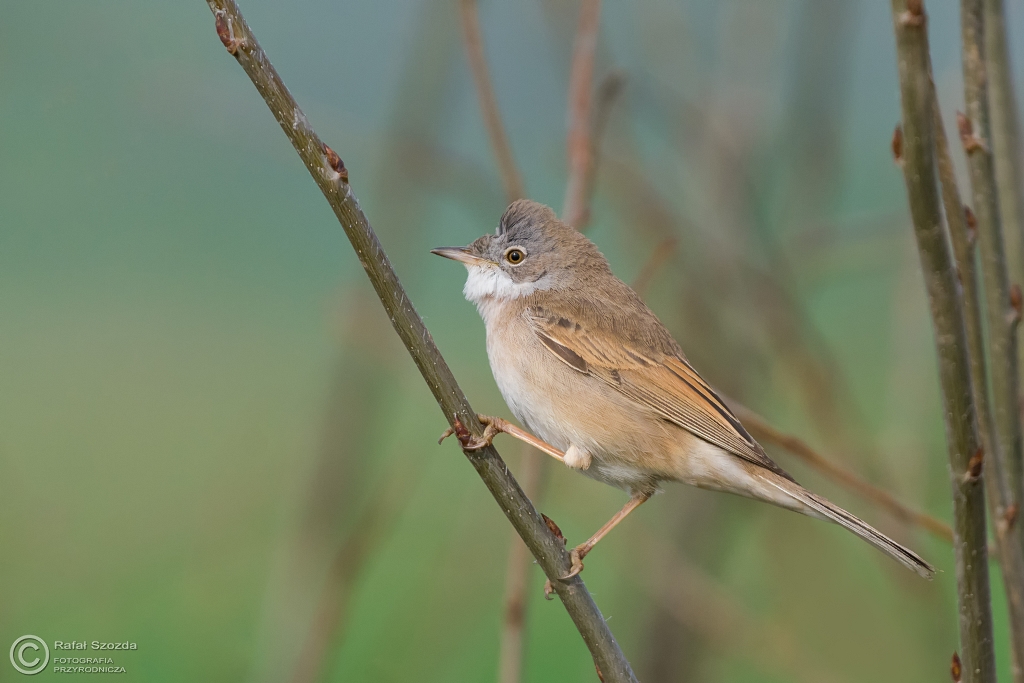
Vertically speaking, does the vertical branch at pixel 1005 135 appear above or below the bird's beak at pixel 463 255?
above

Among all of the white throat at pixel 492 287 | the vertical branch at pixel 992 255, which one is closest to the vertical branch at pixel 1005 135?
the vertical branch at pixel 992 255

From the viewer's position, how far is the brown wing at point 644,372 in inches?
154

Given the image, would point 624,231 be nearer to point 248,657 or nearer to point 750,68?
point 750,68

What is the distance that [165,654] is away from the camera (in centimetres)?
532

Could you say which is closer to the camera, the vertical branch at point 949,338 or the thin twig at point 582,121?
the vertical branch at point 949,338

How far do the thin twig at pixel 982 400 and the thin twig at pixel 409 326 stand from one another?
1.08 m

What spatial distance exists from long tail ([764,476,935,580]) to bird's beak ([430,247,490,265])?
185cm

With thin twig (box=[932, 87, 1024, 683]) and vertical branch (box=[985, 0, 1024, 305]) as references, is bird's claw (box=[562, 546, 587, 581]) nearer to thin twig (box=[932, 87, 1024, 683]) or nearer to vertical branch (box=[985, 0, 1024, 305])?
thin twig (box=[932, 87, 1024, 683])

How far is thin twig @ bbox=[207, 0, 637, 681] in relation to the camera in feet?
7.16

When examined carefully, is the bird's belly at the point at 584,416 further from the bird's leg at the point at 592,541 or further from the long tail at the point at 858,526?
the long tail at the point at 858,526

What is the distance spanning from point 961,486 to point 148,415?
8.34m

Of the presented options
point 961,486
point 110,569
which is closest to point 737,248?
point 961,486

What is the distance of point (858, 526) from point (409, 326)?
1830 mm

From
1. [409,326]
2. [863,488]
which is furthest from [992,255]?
[409,326]
